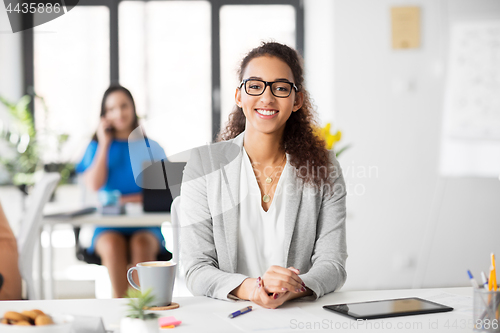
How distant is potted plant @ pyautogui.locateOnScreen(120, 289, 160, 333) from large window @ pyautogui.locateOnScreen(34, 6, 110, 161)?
141 inches

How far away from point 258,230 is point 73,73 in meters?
3.30

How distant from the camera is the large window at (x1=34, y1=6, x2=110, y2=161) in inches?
162

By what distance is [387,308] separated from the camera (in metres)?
0.96

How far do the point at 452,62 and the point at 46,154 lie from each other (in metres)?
3.07

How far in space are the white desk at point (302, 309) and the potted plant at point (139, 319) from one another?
0.35ft

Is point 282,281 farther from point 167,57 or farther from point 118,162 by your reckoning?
point 167,57

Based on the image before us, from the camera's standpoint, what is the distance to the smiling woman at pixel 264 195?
1337mm

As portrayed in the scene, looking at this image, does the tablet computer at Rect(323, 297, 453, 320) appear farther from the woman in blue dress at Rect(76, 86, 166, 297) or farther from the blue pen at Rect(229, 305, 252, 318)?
the woman in blue dress at Rect(76, 86, 166, 297)

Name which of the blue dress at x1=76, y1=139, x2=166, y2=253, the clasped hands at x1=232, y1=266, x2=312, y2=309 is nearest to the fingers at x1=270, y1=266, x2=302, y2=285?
the clasped hands at x1=232, y1=266, x2=312, y2=309

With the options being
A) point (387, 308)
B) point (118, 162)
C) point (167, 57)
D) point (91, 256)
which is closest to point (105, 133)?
point (118, 162)

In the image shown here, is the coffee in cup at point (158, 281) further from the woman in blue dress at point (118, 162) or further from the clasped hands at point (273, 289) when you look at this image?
the woman in blue dress at point (118, 162)

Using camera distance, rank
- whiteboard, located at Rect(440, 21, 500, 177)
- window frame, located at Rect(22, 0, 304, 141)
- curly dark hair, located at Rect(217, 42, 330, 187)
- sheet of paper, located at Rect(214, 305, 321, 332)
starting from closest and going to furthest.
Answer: sheet of paper, located at Rect(214, 305, 321, 332) < curly dark hair, located at Rect(217, 42, 330, 187) < whiteboard, located at Rect(440, 21, 500, 177) < window frame, located at Rect(22, 0, 304, 141)

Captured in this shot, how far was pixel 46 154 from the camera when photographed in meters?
4.00

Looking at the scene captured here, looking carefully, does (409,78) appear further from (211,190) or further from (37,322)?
(37,322)
